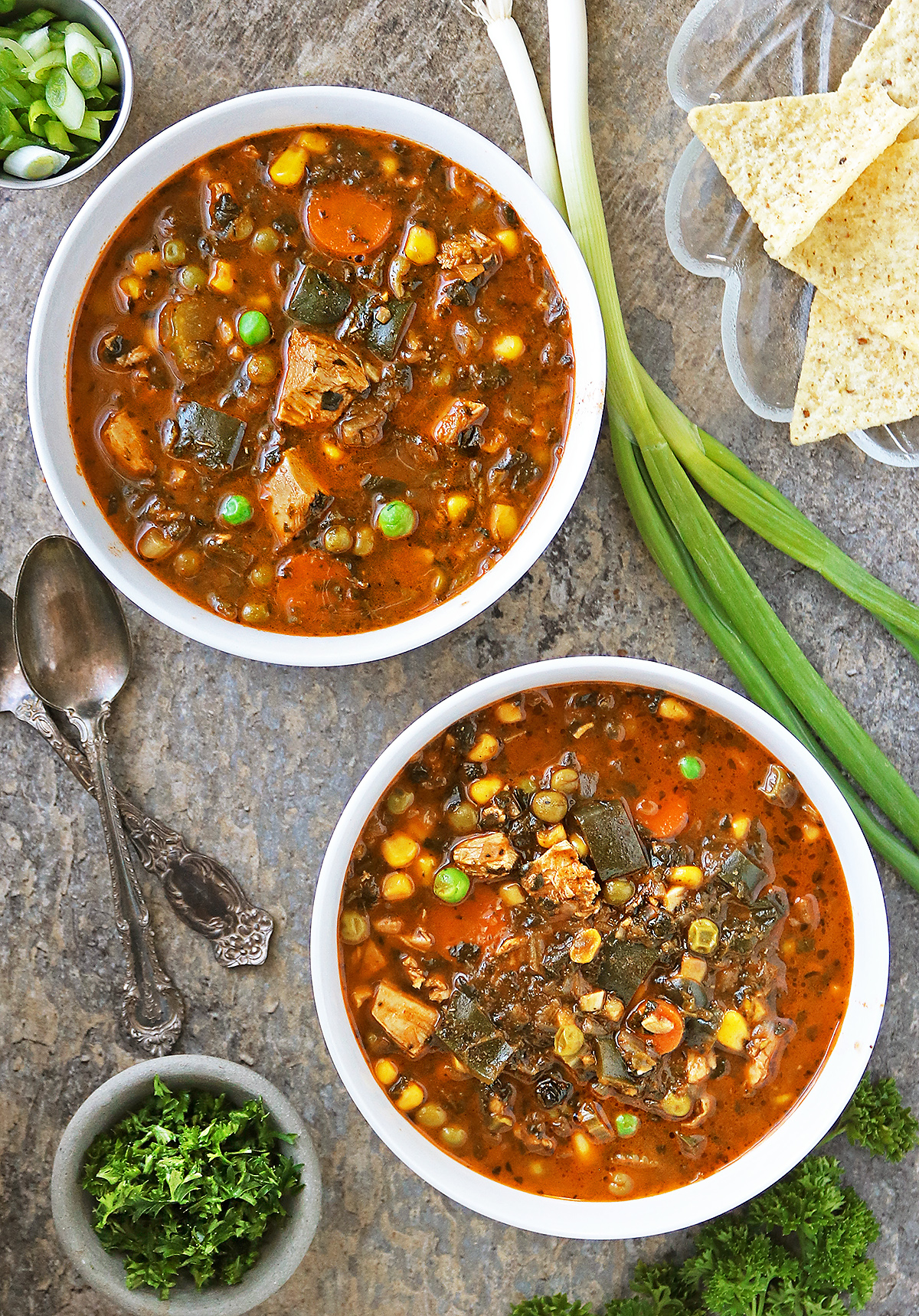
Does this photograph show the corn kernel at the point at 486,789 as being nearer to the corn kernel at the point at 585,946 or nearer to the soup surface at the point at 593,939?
the soup surface at the point at 593,939

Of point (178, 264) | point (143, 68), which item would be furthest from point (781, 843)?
point (143, 68)

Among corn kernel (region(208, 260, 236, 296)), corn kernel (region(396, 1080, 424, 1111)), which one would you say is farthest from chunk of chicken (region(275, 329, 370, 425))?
corn kernel (region(396, 1080, 424, 1111))

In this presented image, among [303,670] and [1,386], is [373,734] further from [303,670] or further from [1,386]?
[1,386]

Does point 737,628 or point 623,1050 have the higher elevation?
point 737,628

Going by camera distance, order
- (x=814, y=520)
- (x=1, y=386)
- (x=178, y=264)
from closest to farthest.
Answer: (x=178, y=264), (x=1, y=386), (x=814, y=520)

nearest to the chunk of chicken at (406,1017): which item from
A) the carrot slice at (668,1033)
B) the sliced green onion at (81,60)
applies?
the carrot slice at (668,1033)

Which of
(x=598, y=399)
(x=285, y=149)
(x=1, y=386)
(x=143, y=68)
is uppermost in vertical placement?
(x=143, y=68)
